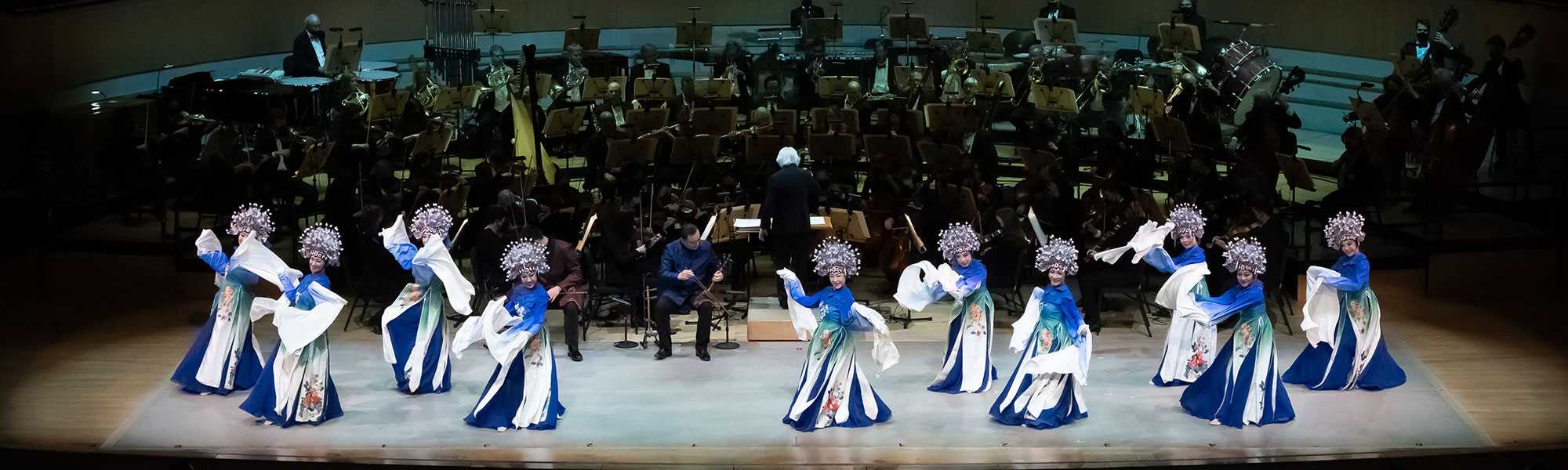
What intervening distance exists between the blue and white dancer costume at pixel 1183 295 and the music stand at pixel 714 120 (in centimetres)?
430

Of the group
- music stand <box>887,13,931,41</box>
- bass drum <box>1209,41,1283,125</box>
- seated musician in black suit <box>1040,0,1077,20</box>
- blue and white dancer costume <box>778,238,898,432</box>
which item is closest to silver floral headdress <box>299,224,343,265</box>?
blue and white dancer costume <box>778,238,898,432</box>

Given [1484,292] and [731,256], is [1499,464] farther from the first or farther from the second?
[731,256]

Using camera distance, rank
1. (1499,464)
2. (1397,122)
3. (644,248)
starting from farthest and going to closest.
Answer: (1397,122), (644,248), (1499,464)

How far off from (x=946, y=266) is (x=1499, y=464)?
9.75 feet

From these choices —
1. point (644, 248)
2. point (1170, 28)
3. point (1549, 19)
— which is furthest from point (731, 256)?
point (1549, 19)

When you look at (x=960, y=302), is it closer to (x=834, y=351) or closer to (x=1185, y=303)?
(x=834, y=351)

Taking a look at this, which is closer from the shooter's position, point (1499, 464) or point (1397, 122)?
point (1499, 464)

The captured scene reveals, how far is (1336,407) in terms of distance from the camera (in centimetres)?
866

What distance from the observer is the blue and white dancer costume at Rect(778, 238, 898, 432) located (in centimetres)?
795

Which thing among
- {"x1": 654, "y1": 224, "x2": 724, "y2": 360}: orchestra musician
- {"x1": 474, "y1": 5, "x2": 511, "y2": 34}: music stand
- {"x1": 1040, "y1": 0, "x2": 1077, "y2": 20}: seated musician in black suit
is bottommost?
{"x1": 654, "y1": 224, "x2": 724, "y2": 360}: orchestra musician

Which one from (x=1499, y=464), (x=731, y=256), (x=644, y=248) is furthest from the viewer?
(x=731, y=256)

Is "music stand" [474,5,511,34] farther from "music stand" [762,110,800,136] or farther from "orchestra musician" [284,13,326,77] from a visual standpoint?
"music stand" [762,110,800,136]

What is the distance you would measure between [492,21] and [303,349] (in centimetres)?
678

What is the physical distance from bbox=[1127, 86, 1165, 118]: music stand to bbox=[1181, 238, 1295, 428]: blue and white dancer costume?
149 inches
